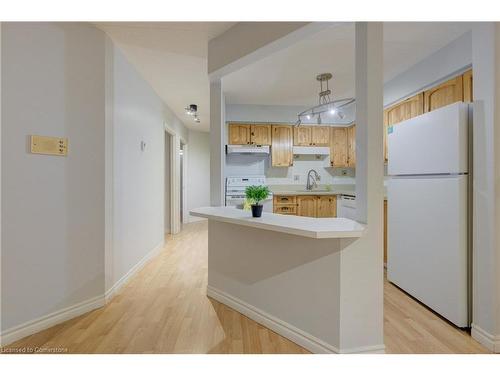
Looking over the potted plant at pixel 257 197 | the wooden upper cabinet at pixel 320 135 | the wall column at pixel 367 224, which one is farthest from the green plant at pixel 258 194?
the wooden upper cabinet at pixel 320 135

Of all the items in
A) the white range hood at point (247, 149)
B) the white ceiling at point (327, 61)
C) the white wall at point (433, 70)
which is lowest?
the white range hood at point (247, 149)

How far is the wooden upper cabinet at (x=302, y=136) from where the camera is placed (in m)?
4.70

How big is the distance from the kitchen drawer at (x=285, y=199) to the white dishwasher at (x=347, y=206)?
0.82 m

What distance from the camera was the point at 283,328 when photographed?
5.85ft

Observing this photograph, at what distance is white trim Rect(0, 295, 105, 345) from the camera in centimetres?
171

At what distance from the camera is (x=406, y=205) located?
240 centimetres

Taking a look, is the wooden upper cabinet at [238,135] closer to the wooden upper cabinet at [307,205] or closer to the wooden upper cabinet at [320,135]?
the wooden upper cabinet at [320,135]

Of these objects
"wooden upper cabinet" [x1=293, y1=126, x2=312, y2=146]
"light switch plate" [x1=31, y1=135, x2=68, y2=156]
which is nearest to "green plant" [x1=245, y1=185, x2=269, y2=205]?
"light switch plate" [x1=31, y1=135, x2=68, y2=156]

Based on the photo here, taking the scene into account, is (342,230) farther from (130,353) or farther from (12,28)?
(12,28)

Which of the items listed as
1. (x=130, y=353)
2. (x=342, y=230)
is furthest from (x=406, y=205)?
(x=130, y=353)

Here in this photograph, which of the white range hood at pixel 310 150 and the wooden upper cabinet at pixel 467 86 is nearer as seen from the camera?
the wooden upper cabinet at pixel 467 86

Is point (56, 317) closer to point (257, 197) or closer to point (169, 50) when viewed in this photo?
point (257, 197)

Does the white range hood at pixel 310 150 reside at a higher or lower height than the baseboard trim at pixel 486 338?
higher

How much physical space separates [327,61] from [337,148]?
2.18 m
